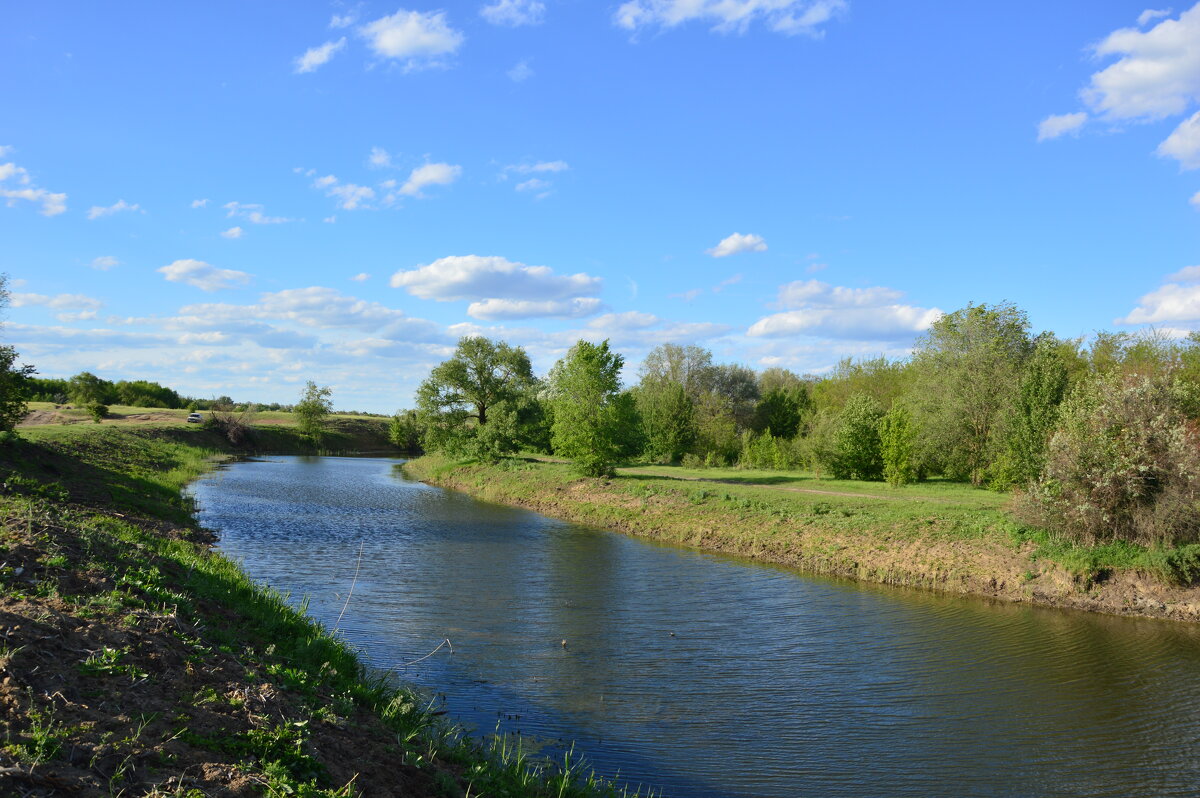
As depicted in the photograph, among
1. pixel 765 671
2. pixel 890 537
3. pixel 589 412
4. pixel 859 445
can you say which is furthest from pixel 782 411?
pixel 765 671

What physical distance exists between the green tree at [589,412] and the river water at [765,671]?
48.9 ft

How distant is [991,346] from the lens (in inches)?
1599

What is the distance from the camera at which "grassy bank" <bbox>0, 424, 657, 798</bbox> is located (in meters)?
5.79

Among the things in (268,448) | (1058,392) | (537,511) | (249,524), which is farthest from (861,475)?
(268,448)

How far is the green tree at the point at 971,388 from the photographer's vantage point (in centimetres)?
3909

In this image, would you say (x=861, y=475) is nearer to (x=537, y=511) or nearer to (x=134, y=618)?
(x=537, y=511)

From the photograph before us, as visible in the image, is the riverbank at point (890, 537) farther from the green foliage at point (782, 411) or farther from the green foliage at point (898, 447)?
the green foliage at point (782, 411)

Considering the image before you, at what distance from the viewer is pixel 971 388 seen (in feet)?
130

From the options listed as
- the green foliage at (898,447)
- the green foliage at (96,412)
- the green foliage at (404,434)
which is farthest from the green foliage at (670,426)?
the green foliage at (96,412)

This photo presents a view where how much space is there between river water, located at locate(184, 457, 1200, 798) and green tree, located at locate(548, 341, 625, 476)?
14.9 m

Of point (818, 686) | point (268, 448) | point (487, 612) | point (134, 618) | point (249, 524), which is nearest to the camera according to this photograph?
point (134, 618)

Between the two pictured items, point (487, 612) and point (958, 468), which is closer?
point (487, 612)

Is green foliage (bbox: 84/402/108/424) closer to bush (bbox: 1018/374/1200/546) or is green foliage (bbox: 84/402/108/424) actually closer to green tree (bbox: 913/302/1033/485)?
green tree (bbox: 913/302/1033/485)

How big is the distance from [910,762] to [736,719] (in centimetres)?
261
